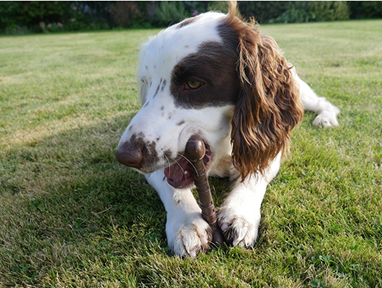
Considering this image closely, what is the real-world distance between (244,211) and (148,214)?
71 cm

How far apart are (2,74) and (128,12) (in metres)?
16.8

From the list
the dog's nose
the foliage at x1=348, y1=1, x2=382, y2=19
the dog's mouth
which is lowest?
the foliage at x1=348, y1=1, x2=382, y2=19

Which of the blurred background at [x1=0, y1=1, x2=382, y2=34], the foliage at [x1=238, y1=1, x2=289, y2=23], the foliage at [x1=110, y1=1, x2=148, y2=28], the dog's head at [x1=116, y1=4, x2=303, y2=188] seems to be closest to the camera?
the dog's head at [x1=116, y1=4, x2=303, y2=188]

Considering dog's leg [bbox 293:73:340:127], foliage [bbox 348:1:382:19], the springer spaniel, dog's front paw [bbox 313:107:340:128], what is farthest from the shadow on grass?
foliage [bbox 348:1:382:19]

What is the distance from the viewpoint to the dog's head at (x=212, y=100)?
2.05 m

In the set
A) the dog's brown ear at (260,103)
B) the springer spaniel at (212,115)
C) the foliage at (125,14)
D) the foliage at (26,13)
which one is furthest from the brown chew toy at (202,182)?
the foliage at (26,13)

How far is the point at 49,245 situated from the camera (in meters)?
2.13

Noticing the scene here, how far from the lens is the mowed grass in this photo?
1.80 meters

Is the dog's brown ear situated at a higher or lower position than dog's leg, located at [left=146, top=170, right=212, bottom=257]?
higher

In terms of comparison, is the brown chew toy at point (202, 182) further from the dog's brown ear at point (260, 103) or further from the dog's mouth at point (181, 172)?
the dog's brown ear at point (260, 103)

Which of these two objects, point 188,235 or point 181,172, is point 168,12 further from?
point 188,235

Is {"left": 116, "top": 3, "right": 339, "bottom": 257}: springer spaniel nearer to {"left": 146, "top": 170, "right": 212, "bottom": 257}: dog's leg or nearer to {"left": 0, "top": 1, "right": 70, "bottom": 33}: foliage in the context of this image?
{"left": 146, "top": 170, "right": 212, "bottom": 257}: dog's leg

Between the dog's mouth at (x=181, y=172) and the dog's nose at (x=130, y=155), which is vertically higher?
the dog's nose at (x=130, y=155)

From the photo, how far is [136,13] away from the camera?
2412 centimetres
